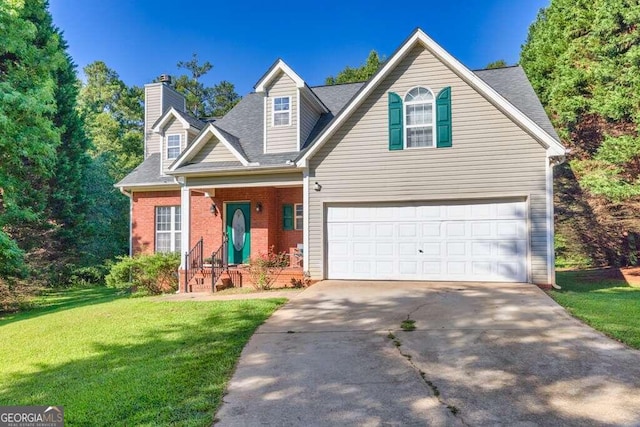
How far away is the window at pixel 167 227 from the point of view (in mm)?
15456

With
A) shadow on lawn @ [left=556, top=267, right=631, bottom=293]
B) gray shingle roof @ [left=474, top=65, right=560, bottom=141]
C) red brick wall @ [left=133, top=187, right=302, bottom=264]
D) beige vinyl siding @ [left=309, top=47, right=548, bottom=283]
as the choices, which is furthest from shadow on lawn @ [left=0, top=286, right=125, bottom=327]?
shadow on lawn @ [left=556, top=267, right=631, bottom=293]

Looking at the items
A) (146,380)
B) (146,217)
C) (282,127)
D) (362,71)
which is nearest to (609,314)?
(146,380)

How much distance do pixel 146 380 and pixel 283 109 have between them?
9980 millimetres

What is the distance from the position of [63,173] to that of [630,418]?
22772 mm

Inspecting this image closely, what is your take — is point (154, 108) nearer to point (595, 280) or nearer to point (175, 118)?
point (175, 118)

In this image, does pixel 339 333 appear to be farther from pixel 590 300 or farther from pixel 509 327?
pixel 590 300

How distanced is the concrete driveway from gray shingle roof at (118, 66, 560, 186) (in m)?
5.74

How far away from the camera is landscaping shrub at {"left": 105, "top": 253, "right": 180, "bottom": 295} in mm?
13062

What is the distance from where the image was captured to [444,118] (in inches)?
420

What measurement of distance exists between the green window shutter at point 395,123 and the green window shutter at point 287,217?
4.92 meters

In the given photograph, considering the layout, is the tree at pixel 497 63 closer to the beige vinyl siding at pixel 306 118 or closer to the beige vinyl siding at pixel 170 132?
the beige vinyl siding at pixel 306 118

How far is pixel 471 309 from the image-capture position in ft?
25.0

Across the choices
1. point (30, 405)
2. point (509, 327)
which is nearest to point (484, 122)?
point (509, 327)

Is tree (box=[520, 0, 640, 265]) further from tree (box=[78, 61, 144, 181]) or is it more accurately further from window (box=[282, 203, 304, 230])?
tree (box=[78, 61, 144, 181])
